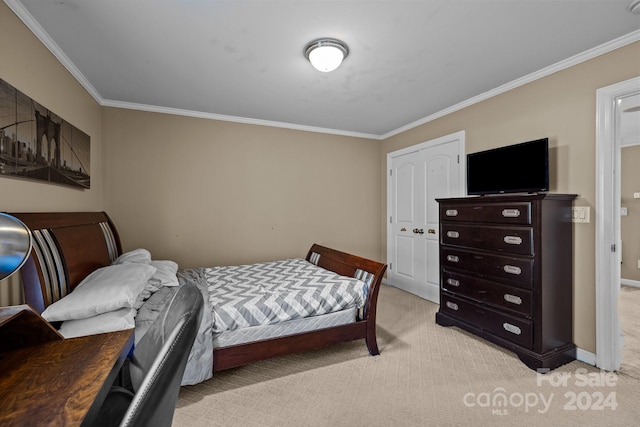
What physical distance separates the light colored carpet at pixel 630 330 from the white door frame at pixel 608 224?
13 centimetres

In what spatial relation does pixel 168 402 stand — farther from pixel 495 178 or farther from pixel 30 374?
pixel 495 178

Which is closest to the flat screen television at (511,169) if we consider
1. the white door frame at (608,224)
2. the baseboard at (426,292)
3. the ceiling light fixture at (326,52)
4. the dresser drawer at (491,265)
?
the white door frame at (608,224)

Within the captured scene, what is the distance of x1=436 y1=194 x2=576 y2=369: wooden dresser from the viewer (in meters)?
2.24

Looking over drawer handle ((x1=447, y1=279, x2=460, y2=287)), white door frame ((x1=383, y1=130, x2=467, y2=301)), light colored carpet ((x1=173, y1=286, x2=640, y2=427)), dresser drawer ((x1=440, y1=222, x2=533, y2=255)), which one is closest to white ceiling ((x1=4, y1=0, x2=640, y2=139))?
white door frame ((x1=383, y1=130, x2=467, y2=301))

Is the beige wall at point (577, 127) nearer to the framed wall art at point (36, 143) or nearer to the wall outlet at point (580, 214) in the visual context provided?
the wall outlet at point (580, 214)

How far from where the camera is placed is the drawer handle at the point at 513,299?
2353 mm

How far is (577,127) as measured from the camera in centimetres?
240

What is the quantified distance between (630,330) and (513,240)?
184cm

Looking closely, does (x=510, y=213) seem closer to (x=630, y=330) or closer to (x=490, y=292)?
(x=490, y=292)

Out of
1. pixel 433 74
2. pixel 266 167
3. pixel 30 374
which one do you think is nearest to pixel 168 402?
pixel 30 374

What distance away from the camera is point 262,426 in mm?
1693

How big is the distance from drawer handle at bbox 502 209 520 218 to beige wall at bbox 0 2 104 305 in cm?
349

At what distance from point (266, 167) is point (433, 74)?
7.63ft

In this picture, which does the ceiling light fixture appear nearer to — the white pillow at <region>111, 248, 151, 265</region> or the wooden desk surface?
the wooden desk surface
